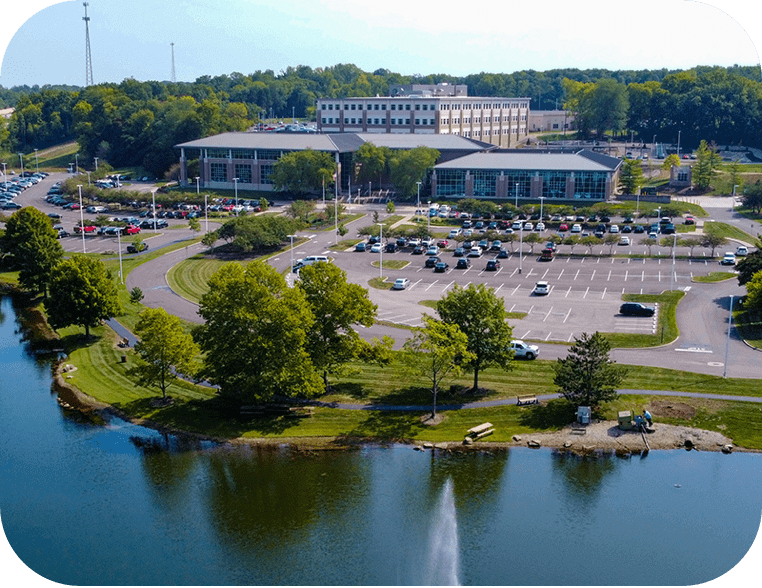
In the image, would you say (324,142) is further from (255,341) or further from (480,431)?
(480,431)

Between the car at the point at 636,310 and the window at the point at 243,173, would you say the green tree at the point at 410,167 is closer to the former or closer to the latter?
the window at the point at 243,173

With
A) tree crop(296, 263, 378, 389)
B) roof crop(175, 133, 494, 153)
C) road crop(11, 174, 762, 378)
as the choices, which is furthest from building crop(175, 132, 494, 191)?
tree crop(296, 263, 378, 389)

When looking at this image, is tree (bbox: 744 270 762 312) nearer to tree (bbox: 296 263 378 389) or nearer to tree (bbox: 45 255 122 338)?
tree (bbox: 296 263 378 389)

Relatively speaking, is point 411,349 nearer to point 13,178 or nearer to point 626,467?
point 626,467

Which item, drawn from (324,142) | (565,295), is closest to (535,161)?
(324,142)

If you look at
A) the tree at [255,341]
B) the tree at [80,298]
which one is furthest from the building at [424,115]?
the tree at [255,341]
